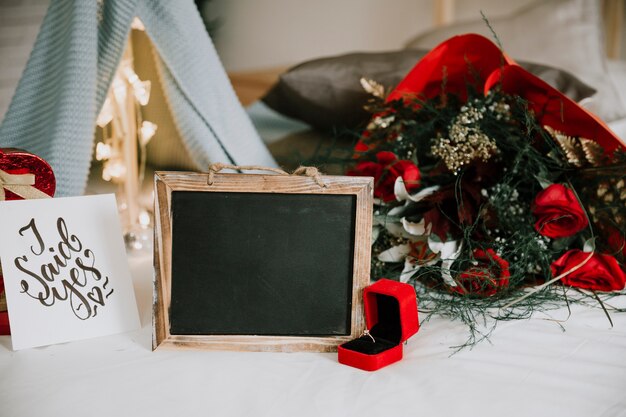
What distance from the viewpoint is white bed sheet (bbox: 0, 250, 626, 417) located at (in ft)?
1.93

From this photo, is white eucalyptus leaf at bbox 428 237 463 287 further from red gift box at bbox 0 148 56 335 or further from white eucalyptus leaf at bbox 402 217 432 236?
red gift box at bbox 0 148 56 335

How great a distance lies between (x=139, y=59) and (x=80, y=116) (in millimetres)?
232

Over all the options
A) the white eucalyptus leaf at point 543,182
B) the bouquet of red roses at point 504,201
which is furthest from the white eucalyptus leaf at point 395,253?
the white eucalyptus leaf at point 543,182

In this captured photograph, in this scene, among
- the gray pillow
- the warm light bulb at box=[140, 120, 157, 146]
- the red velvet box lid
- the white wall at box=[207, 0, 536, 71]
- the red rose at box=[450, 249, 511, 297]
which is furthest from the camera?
the white wall at box=[207, 0, 536, 71]

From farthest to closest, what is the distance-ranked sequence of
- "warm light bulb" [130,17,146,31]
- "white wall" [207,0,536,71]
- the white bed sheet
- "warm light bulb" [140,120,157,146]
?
"white wall" [207,0,536,71] → "warm light bulb" [140,120,157,146] → "warm light bulb" [130,17,146,31] → the white bed sheet

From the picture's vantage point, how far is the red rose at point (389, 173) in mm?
931

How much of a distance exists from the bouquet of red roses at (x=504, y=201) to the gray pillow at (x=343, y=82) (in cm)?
32

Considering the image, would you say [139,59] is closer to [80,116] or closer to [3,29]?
[80,116]

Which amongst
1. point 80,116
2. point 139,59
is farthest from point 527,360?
point 139,59

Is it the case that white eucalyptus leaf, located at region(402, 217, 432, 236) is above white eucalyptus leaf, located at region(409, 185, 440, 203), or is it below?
below

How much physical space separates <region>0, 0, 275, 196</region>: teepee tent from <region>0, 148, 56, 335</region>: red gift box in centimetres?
16

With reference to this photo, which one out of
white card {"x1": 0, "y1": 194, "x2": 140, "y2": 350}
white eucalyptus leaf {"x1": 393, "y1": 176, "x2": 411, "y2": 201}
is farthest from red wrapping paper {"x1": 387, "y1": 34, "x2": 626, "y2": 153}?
white card {"x1": 0, "y1": 194, "x2": 140, "y2": 350}

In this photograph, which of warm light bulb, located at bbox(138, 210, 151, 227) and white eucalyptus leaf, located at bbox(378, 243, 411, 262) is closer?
→ white eucalyptus leaf, located at bbox(378, 243, 411, 262)

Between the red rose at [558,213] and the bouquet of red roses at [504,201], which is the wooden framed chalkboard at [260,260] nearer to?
the bouquet of red roses at [504,201]
